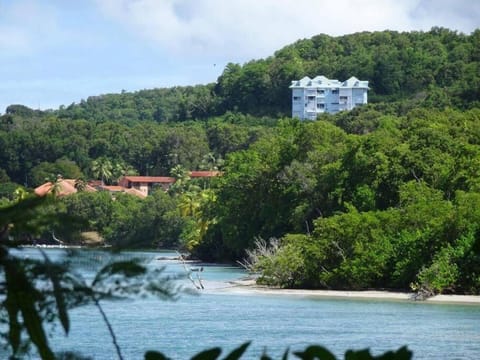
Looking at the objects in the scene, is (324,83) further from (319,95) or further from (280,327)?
(280,327)

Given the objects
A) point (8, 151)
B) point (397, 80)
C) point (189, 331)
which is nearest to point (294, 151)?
point (189, 331)

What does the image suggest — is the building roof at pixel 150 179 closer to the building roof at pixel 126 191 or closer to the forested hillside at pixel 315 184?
the forested hillside at pixel 315 184

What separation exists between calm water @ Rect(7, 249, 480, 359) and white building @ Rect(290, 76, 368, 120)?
397ft

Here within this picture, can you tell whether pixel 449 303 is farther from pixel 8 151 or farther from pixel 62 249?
pixel 8 151

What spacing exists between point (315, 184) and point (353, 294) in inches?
729

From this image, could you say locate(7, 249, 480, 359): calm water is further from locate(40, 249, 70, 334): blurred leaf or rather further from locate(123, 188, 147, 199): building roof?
locate(123, 188, 147, 199): building roof

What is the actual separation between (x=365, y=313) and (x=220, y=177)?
149 feet

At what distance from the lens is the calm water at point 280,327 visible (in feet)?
98.2

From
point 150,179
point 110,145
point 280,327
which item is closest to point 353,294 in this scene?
point 280,327

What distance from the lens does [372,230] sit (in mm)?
49781

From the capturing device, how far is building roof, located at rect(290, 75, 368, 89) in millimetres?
162000

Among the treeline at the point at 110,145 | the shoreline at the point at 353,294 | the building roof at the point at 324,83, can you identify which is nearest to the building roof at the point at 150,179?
the treeline at the point at 110,145

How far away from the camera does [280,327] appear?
117 ft

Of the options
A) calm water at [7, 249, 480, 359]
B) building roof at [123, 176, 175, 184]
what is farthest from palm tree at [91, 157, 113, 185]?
calm water at [7, 249, 480, 359]
